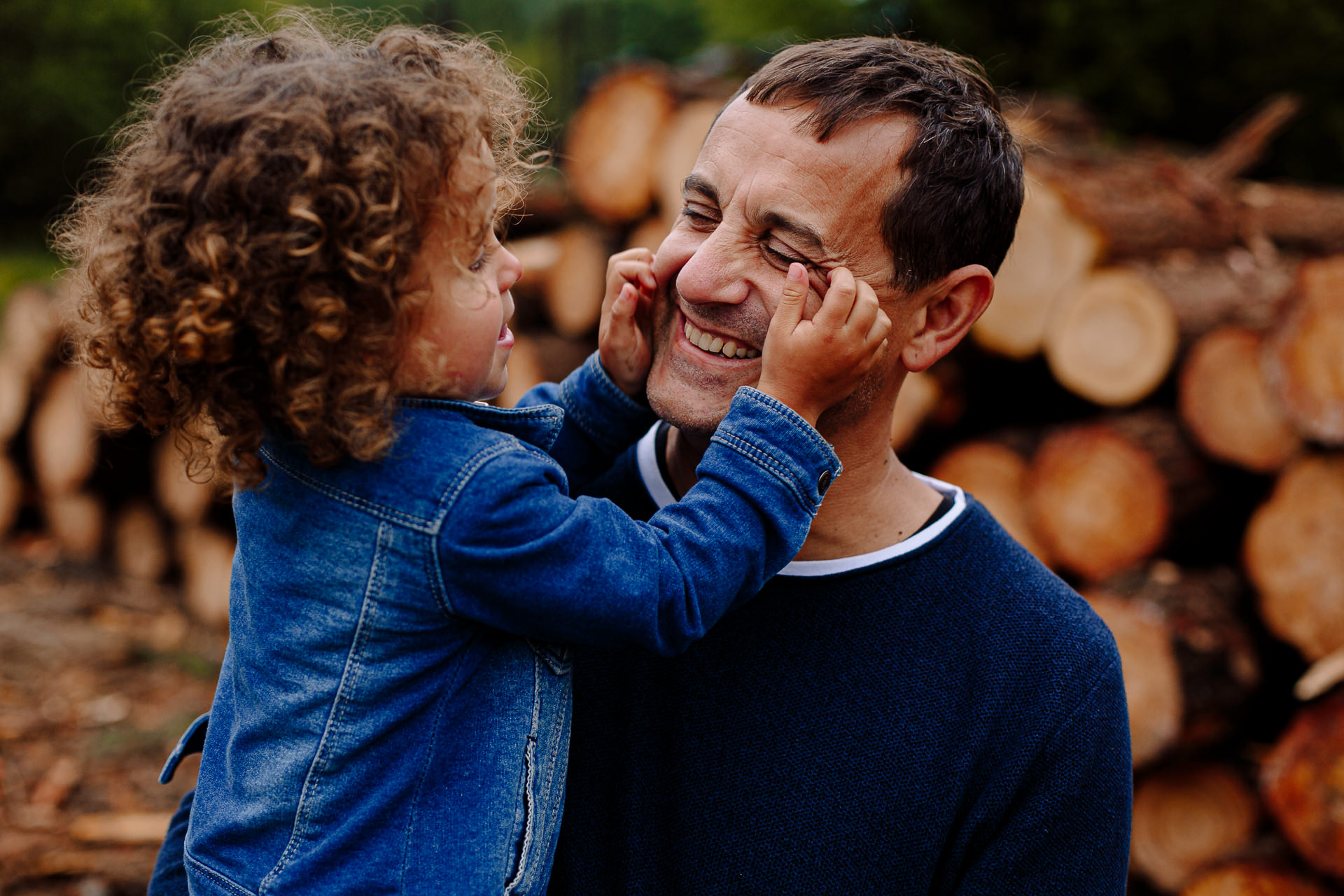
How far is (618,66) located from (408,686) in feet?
12.0

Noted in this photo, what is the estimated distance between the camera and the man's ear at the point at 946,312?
1.61 meters

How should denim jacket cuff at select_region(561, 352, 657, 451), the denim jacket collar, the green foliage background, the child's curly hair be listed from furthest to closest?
the green foliage background → denim jacket cuff at select_region(561, 352, 657, 451) → the denim jacket collar → the child's curly hair

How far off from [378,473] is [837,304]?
2.01 ft

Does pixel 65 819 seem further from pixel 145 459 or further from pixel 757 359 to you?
pixel 757 359

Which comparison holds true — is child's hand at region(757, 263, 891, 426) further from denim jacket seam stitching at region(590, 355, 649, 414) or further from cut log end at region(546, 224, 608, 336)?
cut log end at region(546, 224, 608, 336)

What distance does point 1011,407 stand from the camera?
4.05 m

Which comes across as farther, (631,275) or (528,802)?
(631,275)

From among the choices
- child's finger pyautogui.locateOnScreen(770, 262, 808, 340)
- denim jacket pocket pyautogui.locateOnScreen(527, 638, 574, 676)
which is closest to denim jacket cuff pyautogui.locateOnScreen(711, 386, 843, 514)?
child's finger pyautogui.locateOnScreen(770, 262, 808, 340)

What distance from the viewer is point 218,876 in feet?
4.14

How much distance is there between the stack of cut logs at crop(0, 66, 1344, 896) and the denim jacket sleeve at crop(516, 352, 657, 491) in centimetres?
116

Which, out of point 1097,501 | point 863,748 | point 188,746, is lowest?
point 1097,501

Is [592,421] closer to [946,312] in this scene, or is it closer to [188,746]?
[946,312]

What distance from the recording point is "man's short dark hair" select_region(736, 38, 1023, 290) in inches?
59.2

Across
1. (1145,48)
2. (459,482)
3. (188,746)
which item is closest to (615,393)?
(459,482)
